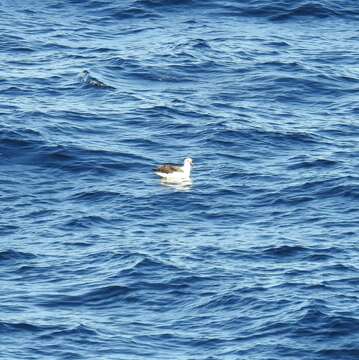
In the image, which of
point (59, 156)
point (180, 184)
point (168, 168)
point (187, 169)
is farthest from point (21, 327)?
point (59, 156)

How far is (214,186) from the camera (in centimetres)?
4647

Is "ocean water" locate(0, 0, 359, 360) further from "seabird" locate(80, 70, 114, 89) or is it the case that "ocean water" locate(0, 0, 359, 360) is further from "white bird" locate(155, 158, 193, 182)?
"white bird" locate(155, 158, 193, 182)

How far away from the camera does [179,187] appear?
45.8 m

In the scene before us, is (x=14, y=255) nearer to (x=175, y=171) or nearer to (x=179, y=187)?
(x=175, y=171)

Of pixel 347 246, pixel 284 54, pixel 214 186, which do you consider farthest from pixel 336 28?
pixel 347 246

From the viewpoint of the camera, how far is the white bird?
149ft

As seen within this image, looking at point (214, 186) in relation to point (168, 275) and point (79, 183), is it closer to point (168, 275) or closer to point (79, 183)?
point (79, 183)

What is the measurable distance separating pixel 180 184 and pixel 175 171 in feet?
2.48

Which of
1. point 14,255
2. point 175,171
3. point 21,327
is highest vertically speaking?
point 175,171

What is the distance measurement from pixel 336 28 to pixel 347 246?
75.1 feet

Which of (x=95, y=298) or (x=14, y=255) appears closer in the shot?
(x=95, y=298)

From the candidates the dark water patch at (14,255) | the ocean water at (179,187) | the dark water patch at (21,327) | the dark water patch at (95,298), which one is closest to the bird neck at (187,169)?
the ocean water at (179,187)

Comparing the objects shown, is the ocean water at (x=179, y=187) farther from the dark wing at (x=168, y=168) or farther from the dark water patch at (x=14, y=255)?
the dark wing at (x=168, y=168)

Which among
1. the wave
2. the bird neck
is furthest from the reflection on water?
the wave
